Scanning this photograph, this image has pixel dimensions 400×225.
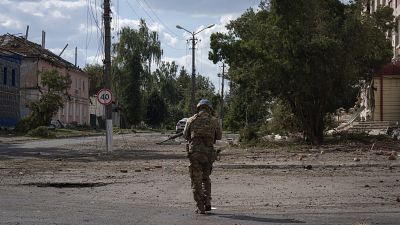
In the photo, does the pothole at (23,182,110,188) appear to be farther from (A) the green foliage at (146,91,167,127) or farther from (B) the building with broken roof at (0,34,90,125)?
(A) the green foliage at (146,91,167,127)

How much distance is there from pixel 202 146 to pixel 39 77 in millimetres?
54217

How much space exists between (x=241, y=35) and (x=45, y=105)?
945 inches

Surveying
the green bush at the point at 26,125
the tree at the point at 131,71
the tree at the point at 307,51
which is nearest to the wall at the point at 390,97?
the tree at the point at 307,51

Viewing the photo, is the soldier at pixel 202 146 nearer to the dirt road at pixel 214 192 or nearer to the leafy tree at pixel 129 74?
the dirt road at pixel 214 192

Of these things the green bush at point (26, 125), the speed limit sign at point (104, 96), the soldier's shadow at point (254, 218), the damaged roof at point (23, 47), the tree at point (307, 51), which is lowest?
the soldier's shadow at point (254, 218)

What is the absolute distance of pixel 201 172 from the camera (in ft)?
33.4

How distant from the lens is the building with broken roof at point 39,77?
6159cm

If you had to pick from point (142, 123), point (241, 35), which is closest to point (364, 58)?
point (241, 35)

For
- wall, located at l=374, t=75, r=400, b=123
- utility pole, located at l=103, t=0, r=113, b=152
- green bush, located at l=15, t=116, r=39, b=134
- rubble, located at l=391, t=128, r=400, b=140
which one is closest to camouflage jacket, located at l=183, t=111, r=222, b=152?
utility pole, located at l=103, t=0, r=113, b=152

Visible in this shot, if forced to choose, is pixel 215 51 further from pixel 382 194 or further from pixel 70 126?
pixel 70 126

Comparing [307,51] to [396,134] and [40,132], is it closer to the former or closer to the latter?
[396,134]

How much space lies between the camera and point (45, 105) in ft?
163

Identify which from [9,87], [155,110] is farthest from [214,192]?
[155,110]

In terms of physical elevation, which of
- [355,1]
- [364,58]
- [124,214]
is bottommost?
[124,214]
